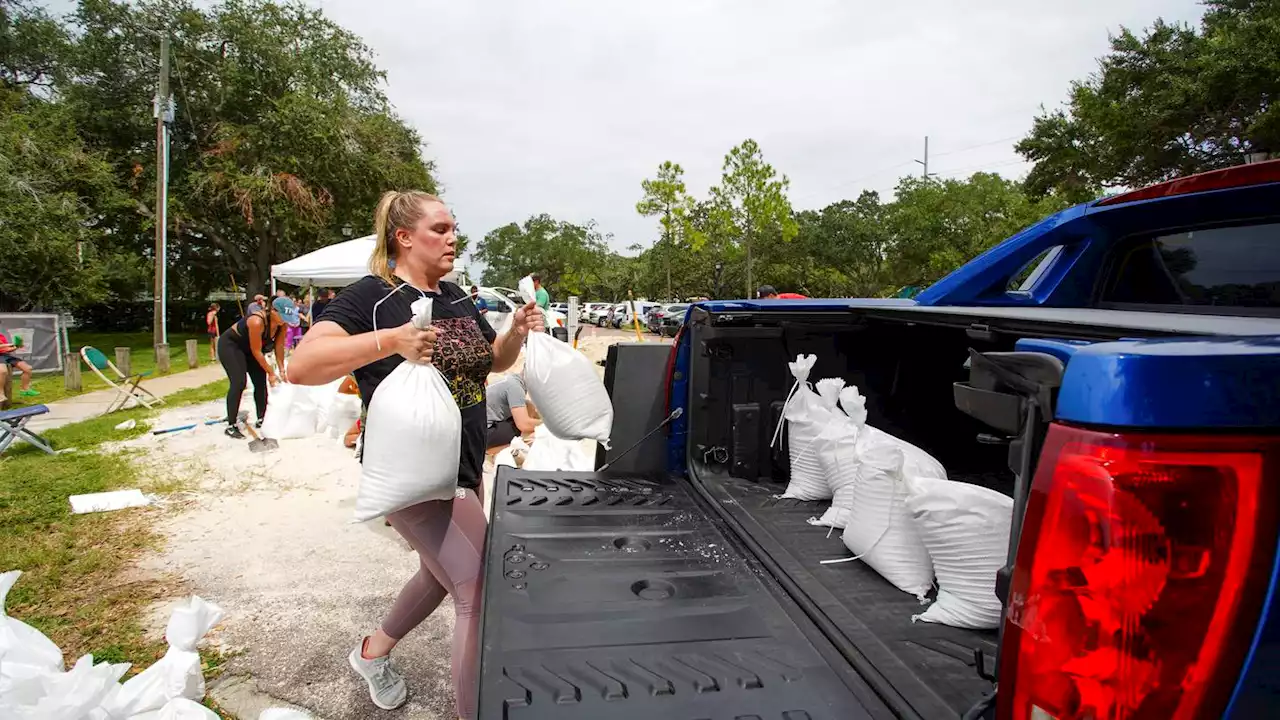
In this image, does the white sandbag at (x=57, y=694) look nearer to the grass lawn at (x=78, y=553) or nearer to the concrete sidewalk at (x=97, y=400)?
the grass lawn at (x=78, y=553)

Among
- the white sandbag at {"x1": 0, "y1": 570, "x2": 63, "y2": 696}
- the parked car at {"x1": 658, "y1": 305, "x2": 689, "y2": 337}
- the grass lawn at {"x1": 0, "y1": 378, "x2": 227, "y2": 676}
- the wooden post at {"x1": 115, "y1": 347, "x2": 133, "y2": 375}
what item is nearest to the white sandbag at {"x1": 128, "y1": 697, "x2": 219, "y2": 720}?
the white sandbag at {"x1": 0, "y1": 570, "x2": 63, "y2": 696}

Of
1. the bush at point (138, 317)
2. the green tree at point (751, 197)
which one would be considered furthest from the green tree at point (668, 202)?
the bush at point (138, 317)

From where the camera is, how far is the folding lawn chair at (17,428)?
6.00 meters

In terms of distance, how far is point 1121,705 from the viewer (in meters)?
0.77

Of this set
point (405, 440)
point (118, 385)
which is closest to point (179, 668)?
point (405, 440)

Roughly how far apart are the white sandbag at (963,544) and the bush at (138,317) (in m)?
32.6

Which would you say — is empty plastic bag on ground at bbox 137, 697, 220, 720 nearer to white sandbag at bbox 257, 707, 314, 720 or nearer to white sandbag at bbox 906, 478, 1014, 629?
white sandbag at bbox 257, 707, 314, 720

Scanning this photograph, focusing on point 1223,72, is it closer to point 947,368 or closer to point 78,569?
point 947,368

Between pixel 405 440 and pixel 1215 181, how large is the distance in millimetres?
2213

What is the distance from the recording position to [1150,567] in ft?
2.47

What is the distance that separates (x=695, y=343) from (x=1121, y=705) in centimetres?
196

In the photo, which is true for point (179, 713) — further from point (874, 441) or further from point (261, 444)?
point (261, 444)

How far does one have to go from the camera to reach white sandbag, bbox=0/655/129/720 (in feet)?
5.78

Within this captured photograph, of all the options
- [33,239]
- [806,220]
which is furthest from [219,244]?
[806,220]
